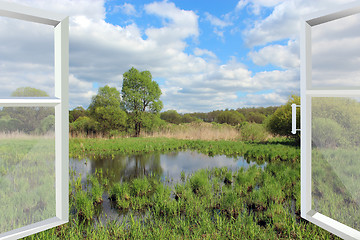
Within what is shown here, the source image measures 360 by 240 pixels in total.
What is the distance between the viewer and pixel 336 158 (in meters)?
2.24

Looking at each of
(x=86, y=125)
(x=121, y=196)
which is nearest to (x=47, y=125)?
(x=121, y=196)

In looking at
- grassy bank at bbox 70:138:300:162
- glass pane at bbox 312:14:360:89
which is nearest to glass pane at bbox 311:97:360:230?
glass pane at bbox 312:14:360:89

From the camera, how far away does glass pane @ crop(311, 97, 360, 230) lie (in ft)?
6.90

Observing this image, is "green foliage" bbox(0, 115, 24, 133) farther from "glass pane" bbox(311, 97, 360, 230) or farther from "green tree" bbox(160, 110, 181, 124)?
"green tree" bbox(160, 110, 181, 124)

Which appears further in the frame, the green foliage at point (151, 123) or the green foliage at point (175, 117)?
the green foliage at point (175, 117)

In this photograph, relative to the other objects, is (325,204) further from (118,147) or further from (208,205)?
(118,147)

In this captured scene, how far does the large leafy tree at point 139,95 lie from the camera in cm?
1105

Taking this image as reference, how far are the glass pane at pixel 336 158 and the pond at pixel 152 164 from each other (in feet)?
8.56

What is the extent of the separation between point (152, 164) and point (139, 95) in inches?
230

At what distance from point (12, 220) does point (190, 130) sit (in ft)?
28.2

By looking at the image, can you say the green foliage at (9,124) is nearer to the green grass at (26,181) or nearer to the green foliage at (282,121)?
the green grass at (26,181)

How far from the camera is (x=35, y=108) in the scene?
2080mm

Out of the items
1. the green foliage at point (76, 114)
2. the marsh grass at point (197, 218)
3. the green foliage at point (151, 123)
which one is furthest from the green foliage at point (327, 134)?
the green foliage at point (76, 114)

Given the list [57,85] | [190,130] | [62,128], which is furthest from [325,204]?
[190,130]
